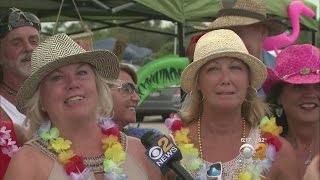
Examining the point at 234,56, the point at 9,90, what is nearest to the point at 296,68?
the point at 234,56

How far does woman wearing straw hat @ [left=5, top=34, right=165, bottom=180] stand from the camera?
2352 mm

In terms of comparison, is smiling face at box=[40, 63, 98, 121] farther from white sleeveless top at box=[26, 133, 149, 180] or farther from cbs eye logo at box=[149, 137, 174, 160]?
cbs eye logo at box=[149, 137, 174, 160]

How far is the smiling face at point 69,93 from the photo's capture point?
2.40 metres

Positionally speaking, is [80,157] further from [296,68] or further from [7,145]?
[296,68]

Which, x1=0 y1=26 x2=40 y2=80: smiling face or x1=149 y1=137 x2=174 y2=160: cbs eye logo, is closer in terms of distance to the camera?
x1=149 y1=137 x2=174 y2=160: cbs eye logo

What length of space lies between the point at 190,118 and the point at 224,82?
1.05ft

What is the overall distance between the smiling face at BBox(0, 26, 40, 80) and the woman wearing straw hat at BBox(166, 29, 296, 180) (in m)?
1.31

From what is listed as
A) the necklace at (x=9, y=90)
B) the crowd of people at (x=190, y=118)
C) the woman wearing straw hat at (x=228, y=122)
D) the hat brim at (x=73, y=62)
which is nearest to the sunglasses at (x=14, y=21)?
the necklace at (x=9, y=90)

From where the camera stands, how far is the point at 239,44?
9.01 feet

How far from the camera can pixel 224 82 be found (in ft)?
8.60

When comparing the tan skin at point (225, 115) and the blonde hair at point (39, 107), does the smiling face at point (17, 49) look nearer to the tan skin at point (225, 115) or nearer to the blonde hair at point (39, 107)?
the blonde hair at point (39, 107)

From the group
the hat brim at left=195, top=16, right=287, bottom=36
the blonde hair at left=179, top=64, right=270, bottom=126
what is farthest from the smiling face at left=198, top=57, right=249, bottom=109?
the hat brim at left=195, top=16, right=287, bottom=36

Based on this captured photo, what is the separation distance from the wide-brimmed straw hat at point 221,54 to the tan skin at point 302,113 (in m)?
0.30

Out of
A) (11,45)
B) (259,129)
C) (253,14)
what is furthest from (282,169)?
(11,45)
